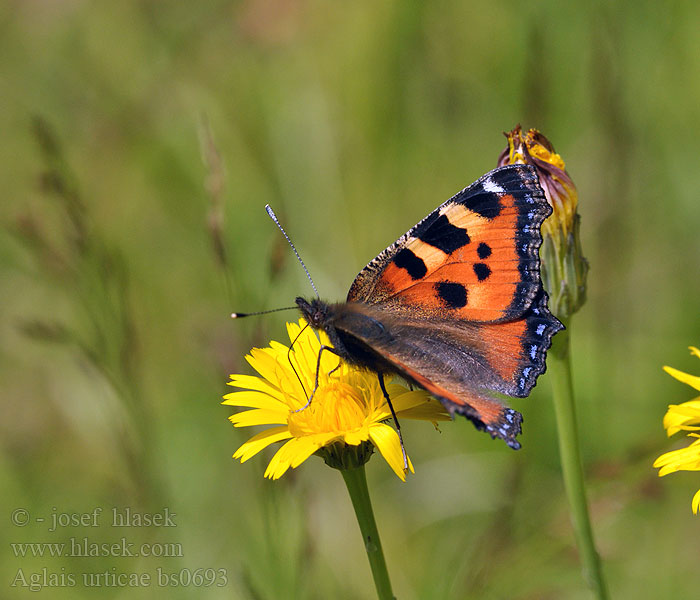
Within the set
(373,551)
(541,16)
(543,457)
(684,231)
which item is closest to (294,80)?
(541,16)

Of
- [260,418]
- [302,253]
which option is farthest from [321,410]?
[302,253]

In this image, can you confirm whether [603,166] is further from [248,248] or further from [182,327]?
[182,327]

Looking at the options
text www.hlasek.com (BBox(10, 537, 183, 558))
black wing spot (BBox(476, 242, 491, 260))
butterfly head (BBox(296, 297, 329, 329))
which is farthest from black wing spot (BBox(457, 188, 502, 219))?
text www.hlasek.com (BBox(10, 537, 183, 558))

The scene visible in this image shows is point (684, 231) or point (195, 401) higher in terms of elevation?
point (684, 231)

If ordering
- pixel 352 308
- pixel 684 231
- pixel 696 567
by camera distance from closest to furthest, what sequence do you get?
pixel 352 308
pixel 696 567
pixel 684 231

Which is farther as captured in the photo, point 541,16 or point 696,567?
point 541,16

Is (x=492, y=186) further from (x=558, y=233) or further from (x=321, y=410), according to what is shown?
(x=321, y=410)

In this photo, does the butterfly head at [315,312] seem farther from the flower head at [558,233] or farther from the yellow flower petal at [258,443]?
the flower head at [558,233]
